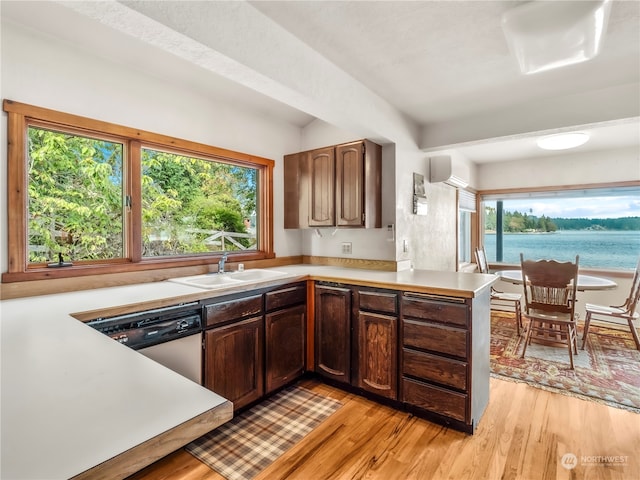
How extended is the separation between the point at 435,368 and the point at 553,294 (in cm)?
185

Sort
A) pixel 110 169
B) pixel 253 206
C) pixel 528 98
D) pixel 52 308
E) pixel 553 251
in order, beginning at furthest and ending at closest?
pixel 553 251 < pixel 253 206 < pixel 528 98 < pixel 110 169 < pixel 52 308

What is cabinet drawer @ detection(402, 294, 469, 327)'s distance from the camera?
2.03 metres

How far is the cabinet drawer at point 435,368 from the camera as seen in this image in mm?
2057

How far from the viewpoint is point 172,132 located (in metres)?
2.51

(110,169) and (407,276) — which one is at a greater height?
(110,169)

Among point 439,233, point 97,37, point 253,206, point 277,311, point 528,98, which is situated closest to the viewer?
point 97,37

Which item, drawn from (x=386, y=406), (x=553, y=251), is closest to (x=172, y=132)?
(x=386, y=406)

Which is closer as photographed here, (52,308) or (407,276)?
(52,308)

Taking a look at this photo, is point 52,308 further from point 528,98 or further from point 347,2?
point 528,98

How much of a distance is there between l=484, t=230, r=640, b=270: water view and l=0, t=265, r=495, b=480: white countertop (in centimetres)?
567

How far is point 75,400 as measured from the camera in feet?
2.22

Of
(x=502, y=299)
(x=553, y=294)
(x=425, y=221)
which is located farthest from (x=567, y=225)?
(x=425, y=221)

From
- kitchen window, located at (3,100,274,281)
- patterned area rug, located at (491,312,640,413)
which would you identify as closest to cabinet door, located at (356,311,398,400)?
patterned area rug, located at (491,312,640,413)

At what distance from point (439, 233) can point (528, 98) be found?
1639 millimetres
